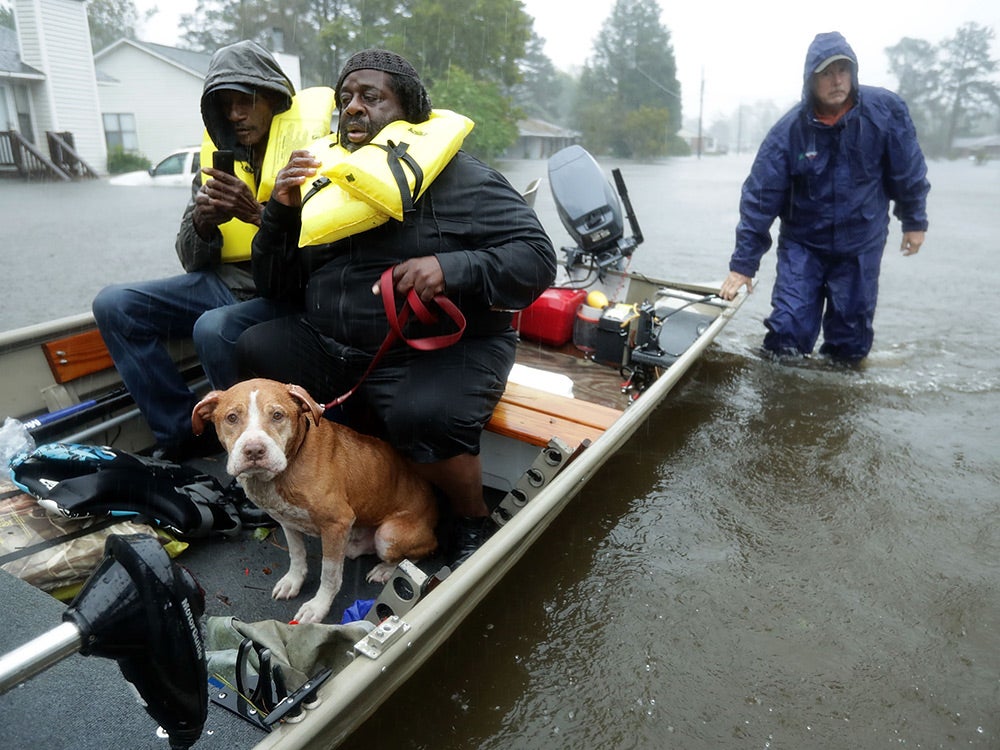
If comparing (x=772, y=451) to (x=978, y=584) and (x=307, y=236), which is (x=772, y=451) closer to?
(x=978, y=584)

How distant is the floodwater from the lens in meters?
2.72

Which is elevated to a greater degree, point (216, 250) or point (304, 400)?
point (216, 250)

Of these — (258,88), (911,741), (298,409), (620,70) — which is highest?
(620,70)

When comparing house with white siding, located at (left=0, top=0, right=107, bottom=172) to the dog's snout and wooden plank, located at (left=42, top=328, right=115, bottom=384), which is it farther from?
the dog's snout

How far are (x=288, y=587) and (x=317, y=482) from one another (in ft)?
2.00

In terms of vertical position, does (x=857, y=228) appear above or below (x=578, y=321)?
above

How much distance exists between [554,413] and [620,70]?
69.5 m

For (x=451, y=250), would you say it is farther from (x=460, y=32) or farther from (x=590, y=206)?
(x=460, y=32)

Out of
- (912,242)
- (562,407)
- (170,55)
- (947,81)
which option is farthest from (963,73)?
(562,407)

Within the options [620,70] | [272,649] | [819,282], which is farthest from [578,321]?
[620,70]

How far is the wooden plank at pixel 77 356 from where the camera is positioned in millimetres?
3629

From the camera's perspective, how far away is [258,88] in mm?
3482

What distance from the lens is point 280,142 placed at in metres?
3.54

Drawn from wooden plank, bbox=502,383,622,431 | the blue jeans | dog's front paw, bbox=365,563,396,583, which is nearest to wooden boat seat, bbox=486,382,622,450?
wooden plank, bbox=502,383,622,431
